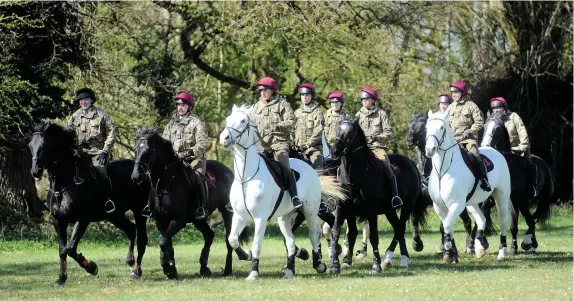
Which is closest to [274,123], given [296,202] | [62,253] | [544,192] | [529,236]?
[296,202]

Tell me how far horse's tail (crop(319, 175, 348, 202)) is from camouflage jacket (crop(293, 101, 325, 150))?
1.29m

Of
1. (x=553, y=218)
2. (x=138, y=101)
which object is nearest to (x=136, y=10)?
(x=138, y=101)

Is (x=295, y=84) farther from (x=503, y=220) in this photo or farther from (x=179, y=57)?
→ (x=503, y=220)

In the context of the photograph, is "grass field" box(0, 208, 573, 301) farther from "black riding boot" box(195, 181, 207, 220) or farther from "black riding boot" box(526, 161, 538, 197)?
"black riding boot" box(526, 161, 538, 197)

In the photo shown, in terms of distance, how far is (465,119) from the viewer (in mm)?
18984

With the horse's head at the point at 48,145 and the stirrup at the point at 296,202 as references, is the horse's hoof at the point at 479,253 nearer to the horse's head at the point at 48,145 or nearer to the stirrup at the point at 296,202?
the stirrup at the point at 296,202

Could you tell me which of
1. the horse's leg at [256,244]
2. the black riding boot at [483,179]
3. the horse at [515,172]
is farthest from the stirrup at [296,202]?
the horse at [515,172]

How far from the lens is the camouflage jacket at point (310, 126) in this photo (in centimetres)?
1761

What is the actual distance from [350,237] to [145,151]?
155 inches

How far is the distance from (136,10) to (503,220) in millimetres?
12263

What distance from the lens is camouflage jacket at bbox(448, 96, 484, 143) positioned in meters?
18.7

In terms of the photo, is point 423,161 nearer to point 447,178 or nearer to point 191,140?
point 447,178

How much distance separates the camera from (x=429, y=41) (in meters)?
35.7

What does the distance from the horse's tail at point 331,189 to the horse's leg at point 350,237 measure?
536mm
